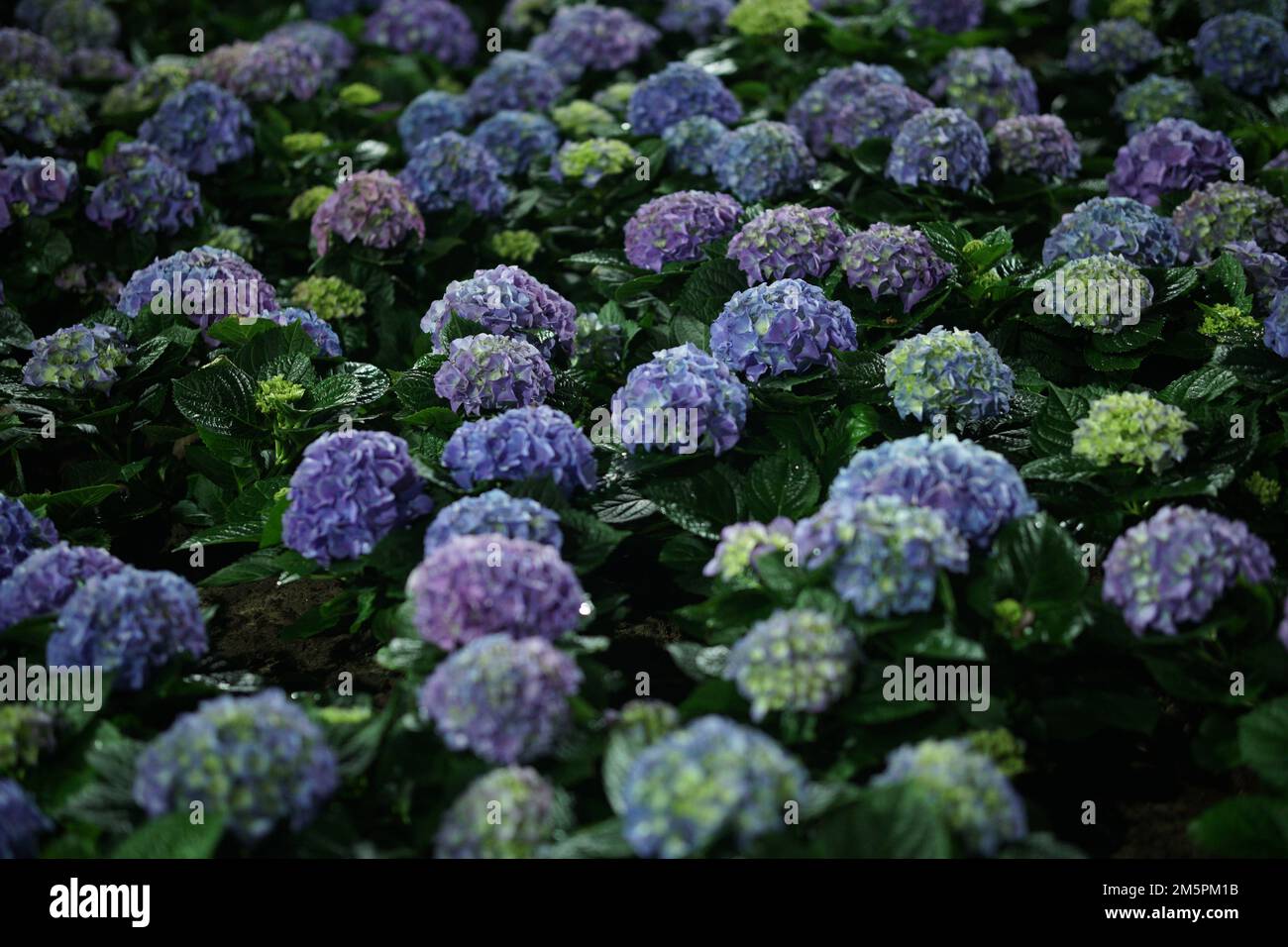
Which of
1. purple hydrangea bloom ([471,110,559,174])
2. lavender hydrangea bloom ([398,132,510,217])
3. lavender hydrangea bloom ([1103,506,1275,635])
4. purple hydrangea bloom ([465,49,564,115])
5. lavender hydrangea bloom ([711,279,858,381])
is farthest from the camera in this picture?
purple hydrangea bloom ([465,49,564,115])

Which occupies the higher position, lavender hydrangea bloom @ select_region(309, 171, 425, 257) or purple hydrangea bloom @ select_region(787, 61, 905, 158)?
purple hydrangea bloom @ select_region(787, 61, 905, 158)

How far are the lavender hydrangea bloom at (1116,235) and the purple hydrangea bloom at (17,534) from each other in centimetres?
255

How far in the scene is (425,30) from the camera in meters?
5.79

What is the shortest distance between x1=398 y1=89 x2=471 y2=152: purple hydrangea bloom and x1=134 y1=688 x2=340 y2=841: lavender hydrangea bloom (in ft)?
10.3

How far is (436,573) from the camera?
94.0 inches

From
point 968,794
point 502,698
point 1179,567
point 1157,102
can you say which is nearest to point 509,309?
point 502,698

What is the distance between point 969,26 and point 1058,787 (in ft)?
12.5

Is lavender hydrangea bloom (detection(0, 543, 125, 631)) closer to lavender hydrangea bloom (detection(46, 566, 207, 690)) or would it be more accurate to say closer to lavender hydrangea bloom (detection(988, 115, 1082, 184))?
lavender hydrangea bloom (detection(46, 566, 207, 690))

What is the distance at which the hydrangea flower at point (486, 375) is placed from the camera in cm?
311

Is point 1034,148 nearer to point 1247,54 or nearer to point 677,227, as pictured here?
point 677,227

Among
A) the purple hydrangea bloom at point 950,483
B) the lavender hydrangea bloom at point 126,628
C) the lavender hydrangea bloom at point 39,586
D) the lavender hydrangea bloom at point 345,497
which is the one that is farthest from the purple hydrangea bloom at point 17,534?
the purple hydrangea bloom at point 950,483

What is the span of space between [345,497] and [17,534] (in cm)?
76

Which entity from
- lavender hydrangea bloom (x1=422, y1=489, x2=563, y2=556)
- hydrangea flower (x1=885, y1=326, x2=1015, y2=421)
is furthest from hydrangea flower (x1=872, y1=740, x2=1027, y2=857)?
hydrangea flower (x1=885, y1=326, x2=1015, y2=421)

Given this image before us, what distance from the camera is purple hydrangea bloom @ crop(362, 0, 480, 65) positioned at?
5.80 metres
